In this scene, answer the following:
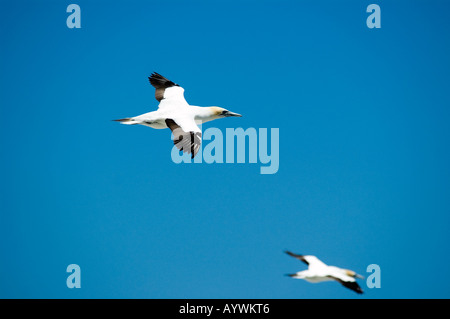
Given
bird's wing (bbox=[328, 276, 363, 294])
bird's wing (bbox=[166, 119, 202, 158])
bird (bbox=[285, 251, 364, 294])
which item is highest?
bird's wing (bbox=[166, 119, 202, 158])

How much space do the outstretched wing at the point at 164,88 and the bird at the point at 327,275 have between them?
5917mm

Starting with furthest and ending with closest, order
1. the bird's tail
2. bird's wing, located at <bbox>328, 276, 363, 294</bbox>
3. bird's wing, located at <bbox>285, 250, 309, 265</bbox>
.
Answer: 1. the bird's tail
2. bird's wing, located at <bbox>285, 250, 309, 265</bbox>
3. bird's wing, located at <bbox>328, 276, 363, 294</bbox>

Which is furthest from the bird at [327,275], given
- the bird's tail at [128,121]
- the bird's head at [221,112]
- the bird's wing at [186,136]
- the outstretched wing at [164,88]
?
the outstretched wing at [164,88]

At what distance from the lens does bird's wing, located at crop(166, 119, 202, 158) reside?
1260cm

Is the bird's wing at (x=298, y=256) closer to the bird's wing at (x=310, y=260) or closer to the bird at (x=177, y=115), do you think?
the bird's wing at (x=310, y=260)

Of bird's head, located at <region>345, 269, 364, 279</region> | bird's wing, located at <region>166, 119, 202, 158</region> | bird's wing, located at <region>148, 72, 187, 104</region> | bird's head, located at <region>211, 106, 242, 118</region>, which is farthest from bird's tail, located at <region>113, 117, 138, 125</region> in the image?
bird's head, located at <region>345, 269, 364, 279</region>

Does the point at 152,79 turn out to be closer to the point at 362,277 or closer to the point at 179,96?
the point at 179,96

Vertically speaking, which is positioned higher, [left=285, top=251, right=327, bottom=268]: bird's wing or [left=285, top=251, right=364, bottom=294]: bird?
[left=285, top=251, right=327, bottom=268]: bird's wing

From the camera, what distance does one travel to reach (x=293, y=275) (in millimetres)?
12516

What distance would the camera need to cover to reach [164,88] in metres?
16.2

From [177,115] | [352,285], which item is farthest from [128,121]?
[352,285]

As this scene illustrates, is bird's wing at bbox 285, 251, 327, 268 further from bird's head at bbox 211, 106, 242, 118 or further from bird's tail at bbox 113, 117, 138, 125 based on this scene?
bird's tail at bbox 113, 117, 138, 125

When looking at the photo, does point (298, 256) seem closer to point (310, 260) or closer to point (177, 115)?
point (310, 260)
